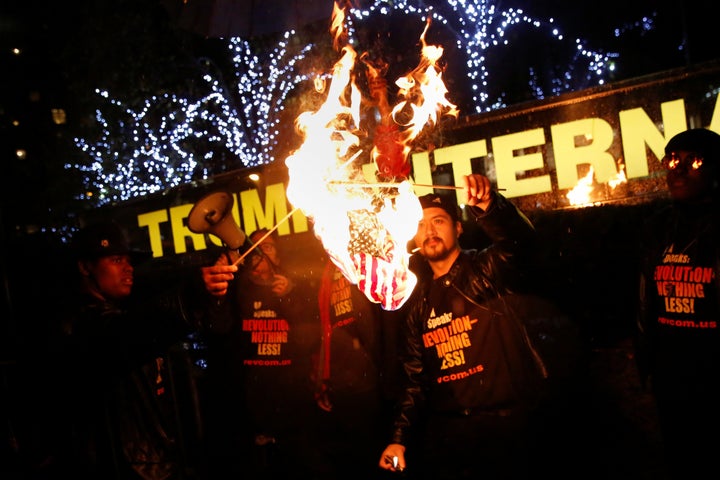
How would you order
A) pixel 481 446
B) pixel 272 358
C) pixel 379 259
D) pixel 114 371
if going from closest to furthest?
pixel 114 371 → pixel 481 446 → pixel 379 259 → pixel 272 358

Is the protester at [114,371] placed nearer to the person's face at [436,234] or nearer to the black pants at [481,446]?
the black pants at [481,446]

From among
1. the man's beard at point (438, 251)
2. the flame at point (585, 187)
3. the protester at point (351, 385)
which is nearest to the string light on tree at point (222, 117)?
the flame at point (585, 187)

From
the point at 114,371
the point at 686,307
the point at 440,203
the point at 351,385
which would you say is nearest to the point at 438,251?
the point at 440,203

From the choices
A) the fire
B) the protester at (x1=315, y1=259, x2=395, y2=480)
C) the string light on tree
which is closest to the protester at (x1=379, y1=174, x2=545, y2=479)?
the fire

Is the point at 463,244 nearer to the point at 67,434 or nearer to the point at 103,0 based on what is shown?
the point at 67,434

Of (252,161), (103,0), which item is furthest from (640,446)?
(103,0)

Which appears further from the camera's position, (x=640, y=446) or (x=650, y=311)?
(x=640, y=446)

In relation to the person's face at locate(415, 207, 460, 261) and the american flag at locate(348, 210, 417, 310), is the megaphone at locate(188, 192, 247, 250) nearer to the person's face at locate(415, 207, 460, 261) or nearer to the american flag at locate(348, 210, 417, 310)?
the american flag at locate(348, 210, 417, 310)

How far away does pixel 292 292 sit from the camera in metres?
5.80

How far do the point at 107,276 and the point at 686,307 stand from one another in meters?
4.38

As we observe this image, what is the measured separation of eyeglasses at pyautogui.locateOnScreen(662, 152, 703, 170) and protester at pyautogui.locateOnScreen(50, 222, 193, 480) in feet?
12.7

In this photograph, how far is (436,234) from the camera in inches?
163

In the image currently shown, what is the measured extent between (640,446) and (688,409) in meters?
2.31

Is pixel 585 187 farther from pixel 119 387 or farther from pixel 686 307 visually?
pixel 119 387
